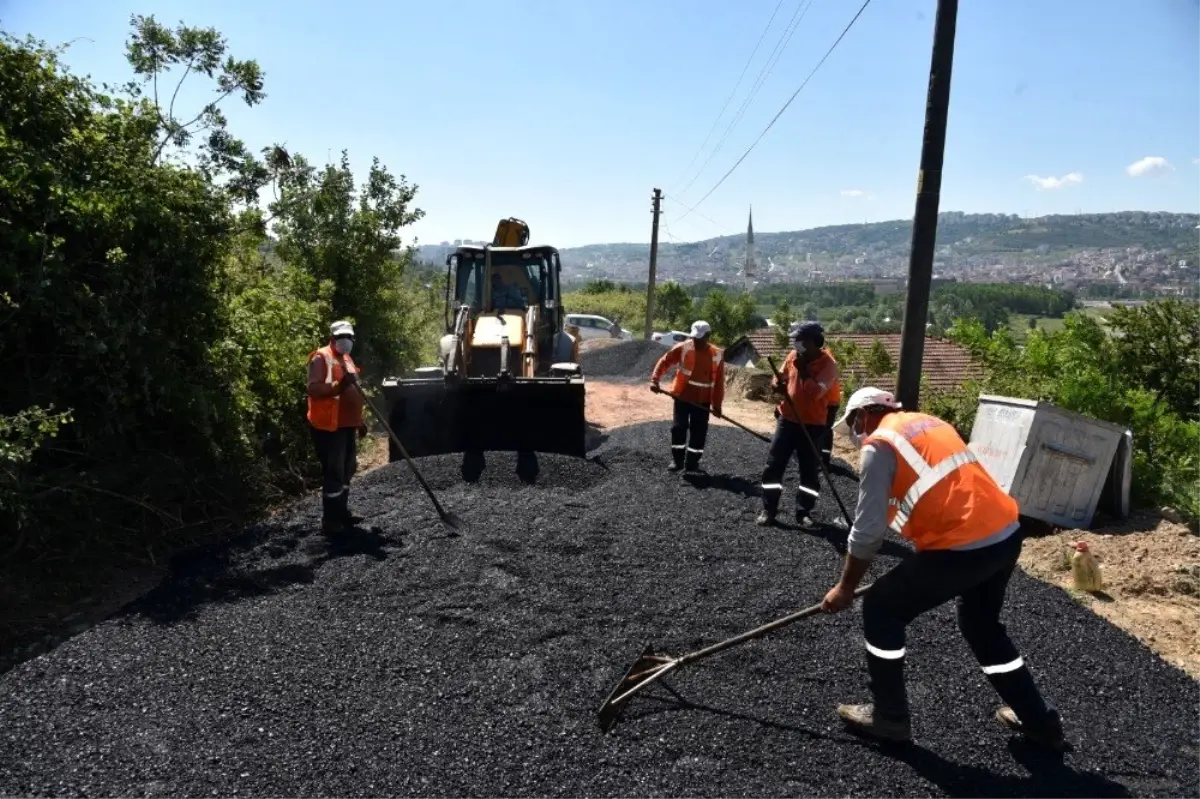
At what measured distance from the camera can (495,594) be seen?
16.2 feet

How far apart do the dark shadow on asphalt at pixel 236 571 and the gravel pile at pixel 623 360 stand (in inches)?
570

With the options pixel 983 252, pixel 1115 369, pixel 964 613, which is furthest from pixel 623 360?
pixel 983 252

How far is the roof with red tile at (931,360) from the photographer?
14027 mm

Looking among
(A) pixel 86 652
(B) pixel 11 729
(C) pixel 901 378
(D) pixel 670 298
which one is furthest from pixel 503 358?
(D) pixel 670 298

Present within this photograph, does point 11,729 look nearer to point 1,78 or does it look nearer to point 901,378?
point 1,78

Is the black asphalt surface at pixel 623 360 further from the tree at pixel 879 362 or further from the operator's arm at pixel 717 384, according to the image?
the operator's arm at pixel 717 384

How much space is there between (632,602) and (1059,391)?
5800mm

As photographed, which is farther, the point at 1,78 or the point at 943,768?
the point at 1,78

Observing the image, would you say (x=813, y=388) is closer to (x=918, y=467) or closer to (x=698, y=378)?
(x=698, y=378)

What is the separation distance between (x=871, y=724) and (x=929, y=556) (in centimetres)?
76

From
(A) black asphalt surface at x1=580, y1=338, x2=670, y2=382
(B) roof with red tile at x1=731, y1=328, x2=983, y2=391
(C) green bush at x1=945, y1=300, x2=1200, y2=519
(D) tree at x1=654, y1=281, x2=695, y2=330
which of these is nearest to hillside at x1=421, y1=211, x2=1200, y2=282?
(D) tree at x1=654, y1=281, x2=695, y2=330

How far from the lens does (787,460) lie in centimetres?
643

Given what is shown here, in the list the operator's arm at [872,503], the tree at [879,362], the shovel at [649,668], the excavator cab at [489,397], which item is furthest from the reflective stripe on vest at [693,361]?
the tree at [879,362]

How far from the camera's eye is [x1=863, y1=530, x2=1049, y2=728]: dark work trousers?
3318 millimetres
